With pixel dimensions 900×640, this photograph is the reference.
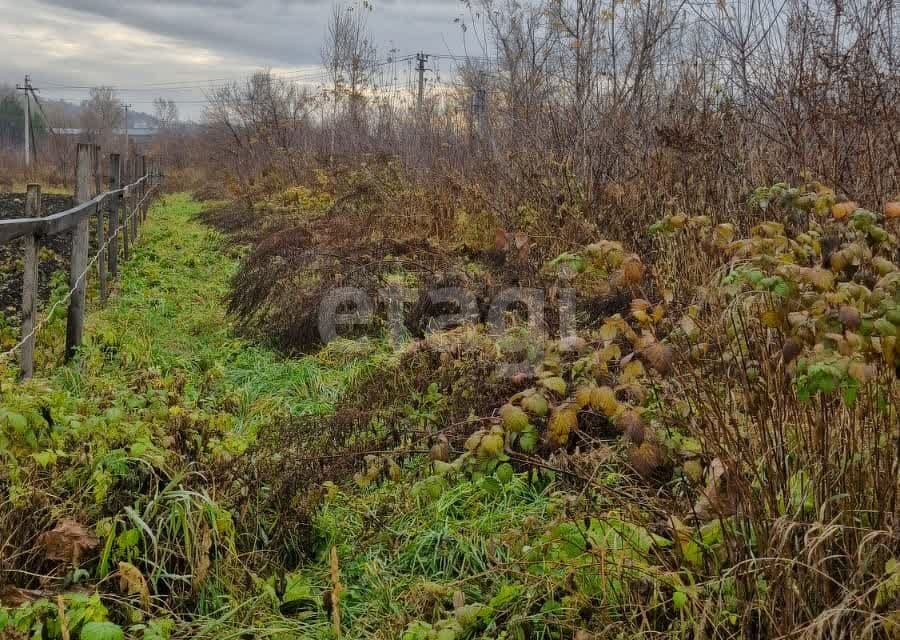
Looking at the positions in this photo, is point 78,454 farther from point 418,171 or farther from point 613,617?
point 418,171

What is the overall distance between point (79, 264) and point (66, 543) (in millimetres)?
3678

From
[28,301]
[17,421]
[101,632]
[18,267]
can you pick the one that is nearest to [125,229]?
[18,267]

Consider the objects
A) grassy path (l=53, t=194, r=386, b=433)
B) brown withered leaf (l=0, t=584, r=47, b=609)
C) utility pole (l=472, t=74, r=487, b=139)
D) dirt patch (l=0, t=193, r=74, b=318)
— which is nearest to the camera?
brown withered leaf (l=0, t=584, r=47, b=609)

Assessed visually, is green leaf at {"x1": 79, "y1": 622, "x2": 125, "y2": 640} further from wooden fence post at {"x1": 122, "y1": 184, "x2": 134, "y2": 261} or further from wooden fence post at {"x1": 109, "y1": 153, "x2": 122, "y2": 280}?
wooden fence post at {"x1": 122, "y1": 184, "x2": 134, "y2": 261}

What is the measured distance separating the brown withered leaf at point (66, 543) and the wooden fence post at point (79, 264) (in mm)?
3147

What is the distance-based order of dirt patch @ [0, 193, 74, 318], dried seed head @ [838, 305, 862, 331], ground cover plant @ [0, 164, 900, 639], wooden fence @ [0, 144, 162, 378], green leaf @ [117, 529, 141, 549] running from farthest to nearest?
dirt patch @ [0, 193, 74, 318] → wooden fence @ [0, 144, 162, 378] → green leaf @ [117, 529, 141, 549] → ground cover plant @ [0, 164, 900, 639] → dried seed head @ [838, 305, 862, 331]

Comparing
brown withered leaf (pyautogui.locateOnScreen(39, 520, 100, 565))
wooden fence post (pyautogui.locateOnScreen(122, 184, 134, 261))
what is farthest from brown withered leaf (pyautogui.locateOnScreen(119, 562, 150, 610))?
wooden fence post (pyautogui.locateOnScreen(122, 184, 134, 261))

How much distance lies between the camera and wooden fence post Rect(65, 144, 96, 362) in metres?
5.38

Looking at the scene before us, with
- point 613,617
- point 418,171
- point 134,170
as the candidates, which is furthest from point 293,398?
point 134,170

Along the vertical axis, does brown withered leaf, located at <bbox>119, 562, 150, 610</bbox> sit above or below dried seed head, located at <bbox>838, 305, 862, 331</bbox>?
below

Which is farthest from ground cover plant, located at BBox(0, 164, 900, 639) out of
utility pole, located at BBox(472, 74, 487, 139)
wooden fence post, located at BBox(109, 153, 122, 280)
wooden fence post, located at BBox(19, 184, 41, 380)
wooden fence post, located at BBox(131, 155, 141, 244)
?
wooden fence post, located at BBox(131, 155, 141, 244)

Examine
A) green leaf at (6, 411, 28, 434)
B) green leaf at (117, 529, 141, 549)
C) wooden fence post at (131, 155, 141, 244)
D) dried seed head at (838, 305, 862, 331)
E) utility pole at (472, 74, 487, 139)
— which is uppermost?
utility pole at (472, 74, 487, 139)

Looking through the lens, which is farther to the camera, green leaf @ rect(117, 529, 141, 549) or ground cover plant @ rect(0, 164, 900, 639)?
green leaf @ rect(117, 529, 141, 549)

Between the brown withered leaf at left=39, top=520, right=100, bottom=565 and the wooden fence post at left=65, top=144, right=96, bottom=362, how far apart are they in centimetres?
315
